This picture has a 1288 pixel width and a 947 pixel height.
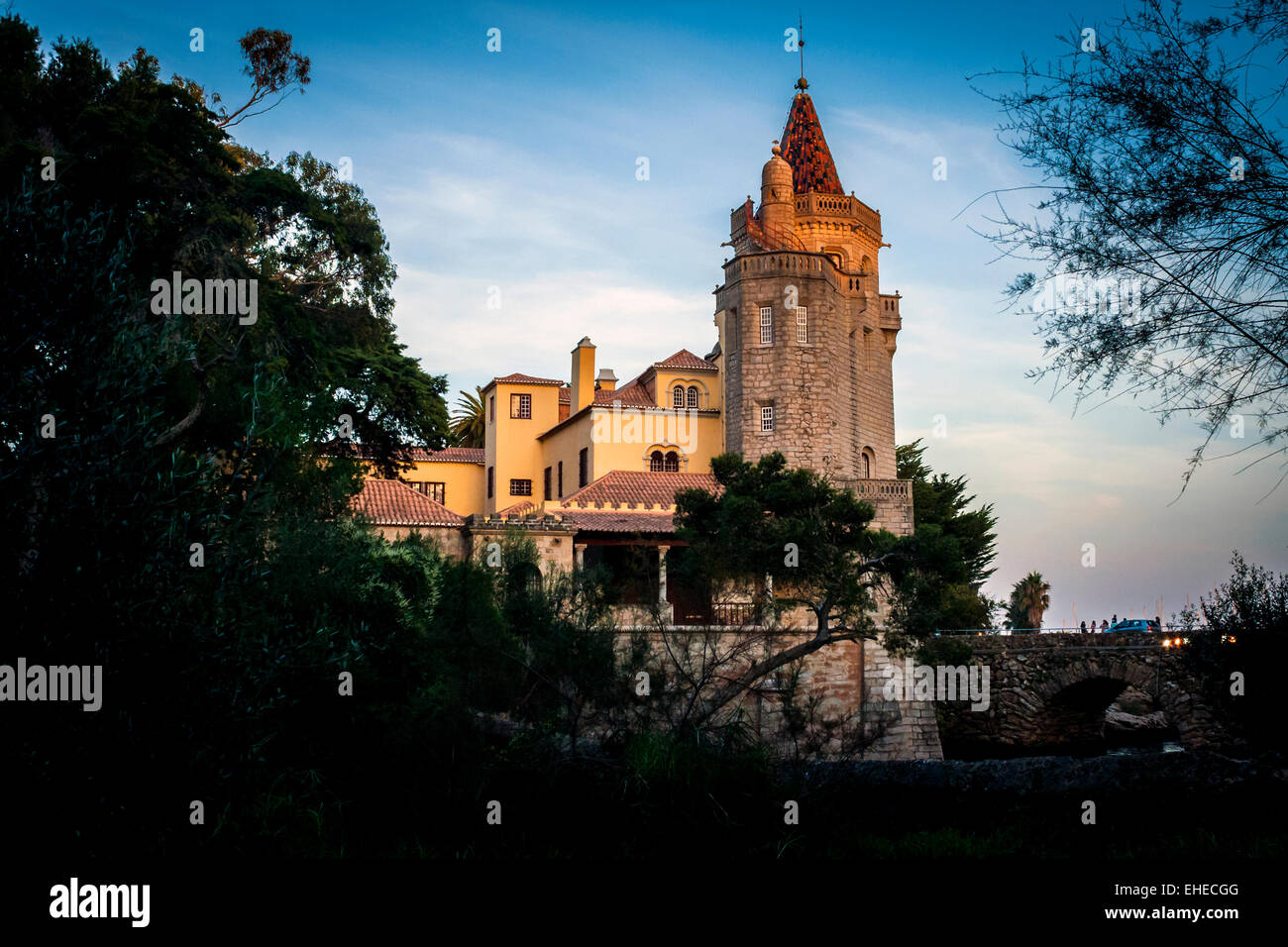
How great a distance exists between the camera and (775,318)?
115 feet

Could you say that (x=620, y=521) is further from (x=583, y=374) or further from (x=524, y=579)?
(x=524, y=579)

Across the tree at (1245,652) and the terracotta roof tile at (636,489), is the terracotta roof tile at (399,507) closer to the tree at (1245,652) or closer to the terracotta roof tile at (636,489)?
the terracotta roof tile at (636,489)

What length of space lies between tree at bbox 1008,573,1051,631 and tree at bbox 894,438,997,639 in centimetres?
1578

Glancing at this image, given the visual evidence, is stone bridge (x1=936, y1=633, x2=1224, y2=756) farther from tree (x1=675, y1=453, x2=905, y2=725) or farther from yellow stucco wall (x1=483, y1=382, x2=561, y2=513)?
yellow stucco wall (x1=483, y1=382, x2=561, y2=513)

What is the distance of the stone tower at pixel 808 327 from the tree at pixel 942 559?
4.47 m

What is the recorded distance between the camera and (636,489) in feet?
103

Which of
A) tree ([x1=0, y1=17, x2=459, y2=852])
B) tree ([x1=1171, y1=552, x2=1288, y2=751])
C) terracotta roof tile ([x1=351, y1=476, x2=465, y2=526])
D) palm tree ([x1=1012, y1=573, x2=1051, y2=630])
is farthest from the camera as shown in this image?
palm tree ([x1=1012, y1=573, x2=1051, y2=630])

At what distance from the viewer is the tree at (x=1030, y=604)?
62.8m

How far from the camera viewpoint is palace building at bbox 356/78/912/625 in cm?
3300

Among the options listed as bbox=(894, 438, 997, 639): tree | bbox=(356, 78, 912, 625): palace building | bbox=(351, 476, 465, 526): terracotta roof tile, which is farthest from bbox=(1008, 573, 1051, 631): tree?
bbox=(351, 476, 465, 526): terracotta roof tile
